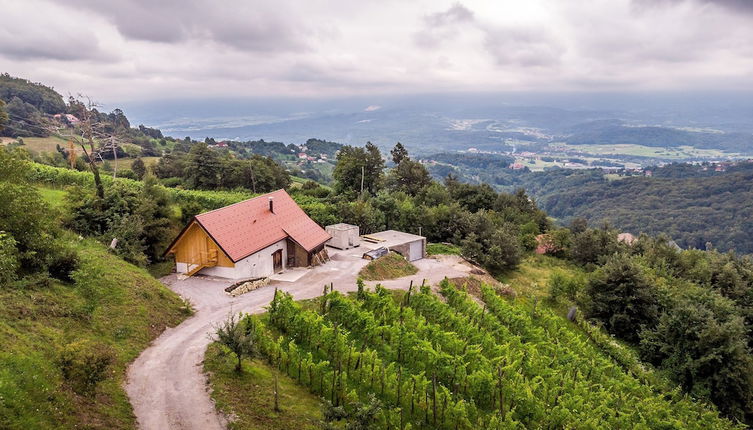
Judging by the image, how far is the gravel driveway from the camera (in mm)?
13492

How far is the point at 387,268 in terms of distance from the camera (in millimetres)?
33719

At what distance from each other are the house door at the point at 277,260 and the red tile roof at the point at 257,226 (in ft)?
3.03

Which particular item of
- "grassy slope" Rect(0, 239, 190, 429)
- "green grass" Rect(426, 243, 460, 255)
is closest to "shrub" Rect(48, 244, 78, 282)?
"grassy slope" Rect(0, 239, 190, 429)

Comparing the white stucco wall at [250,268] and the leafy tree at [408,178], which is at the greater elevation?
the leafy tree at [408,178]

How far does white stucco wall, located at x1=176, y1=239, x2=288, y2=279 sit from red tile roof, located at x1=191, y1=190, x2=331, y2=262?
460 millimetres

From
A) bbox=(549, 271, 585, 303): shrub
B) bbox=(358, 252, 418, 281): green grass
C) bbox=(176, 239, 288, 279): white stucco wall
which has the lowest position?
bbox=(549, 271, 585, 303): shrub

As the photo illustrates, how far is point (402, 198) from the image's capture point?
55.7 meters

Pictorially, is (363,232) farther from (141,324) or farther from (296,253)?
(141,324)

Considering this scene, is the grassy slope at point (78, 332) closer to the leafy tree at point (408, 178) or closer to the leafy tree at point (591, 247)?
the leafy tree at point (591, 247)

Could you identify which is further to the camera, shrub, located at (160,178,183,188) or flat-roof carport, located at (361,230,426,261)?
shrub, located at (160,178,183,188)

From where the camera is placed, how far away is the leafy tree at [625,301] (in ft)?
109

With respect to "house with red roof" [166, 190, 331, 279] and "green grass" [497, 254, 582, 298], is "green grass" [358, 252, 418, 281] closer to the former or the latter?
"house with red roof" [166, 190, 331, 279]

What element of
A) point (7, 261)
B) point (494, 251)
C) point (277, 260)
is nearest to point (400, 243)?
point (494, 251)

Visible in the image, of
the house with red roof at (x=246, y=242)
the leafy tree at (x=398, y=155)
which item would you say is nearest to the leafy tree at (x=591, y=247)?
the leafy tree at (x=398, y=155)
